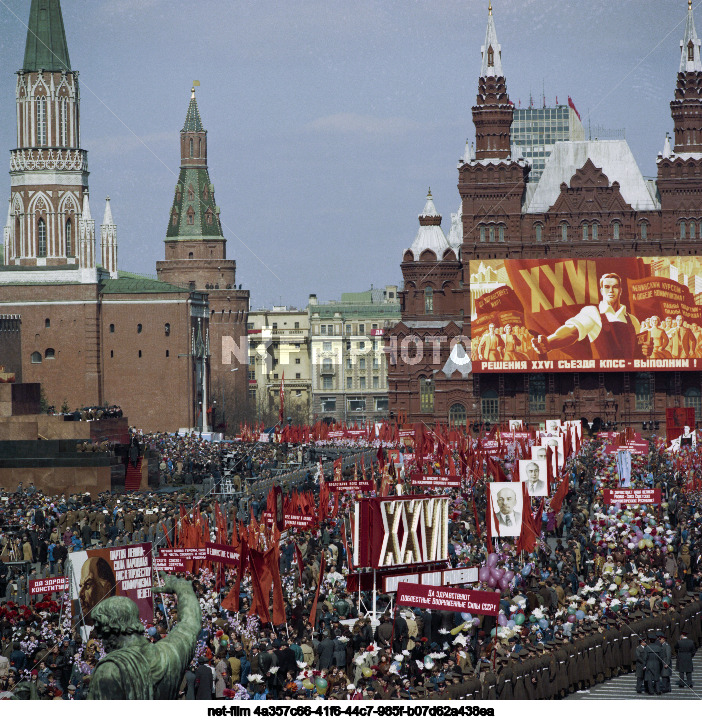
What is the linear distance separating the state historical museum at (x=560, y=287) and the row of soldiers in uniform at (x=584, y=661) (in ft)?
181

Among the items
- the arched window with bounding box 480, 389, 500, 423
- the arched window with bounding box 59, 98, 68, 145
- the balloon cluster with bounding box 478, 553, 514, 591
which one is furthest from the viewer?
the arched window with bounding box 59, 98, 68, 145

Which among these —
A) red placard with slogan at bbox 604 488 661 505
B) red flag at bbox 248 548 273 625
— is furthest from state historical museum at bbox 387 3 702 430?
red flag at bbox 248 548 273 625

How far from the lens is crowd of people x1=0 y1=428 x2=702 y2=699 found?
65.3 ft

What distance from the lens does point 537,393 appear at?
3386 inches

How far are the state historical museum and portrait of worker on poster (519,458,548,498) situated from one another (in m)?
43.3

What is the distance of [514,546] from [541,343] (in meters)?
49.5

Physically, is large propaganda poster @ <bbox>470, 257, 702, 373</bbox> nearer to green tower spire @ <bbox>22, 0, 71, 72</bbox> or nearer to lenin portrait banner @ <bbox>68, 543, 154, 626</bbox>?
green tower spire @ <bbox>22, 0, 71, 72</bbox>

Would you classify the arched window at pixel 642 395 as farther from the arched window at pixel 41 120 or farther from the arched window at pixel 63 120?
the arched window at pixel 41 120

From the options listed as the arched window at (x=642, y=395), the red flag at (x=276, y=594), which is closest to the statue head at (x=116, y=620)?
the red flag at (x=276, y=594)

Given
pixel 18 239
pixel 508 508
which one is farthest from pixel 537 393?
pixel 508 508

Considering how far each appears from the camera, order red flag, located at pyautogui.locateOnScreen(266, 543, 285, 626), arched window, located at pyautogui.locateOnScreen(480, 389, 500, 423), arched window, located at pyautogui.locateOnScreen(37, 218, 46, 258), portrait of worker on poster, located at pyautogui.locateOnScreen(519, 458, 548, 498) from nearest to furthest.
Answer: red flag, located at pyautogui.locateOnScreen(266, 543, 285, 626) → portrait of worker on poster, located at pyautogui.locateOnScreen(519, 458, 548, 498) → arched window, located at pyautogui.locateOnScreen(480, 389, 500, 423) → arched window, located at pyautogui.locateOnScreen(37, 218, 46, 258)

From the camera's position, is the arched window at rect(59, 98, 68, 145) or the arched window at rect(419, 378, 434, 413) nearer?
the arched window at rect(419, 378, 434, 413)

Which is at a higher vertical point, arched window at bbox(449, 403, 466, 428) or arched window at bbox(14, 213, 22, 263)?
arched window at bbox(14, 213, 22, 263)
